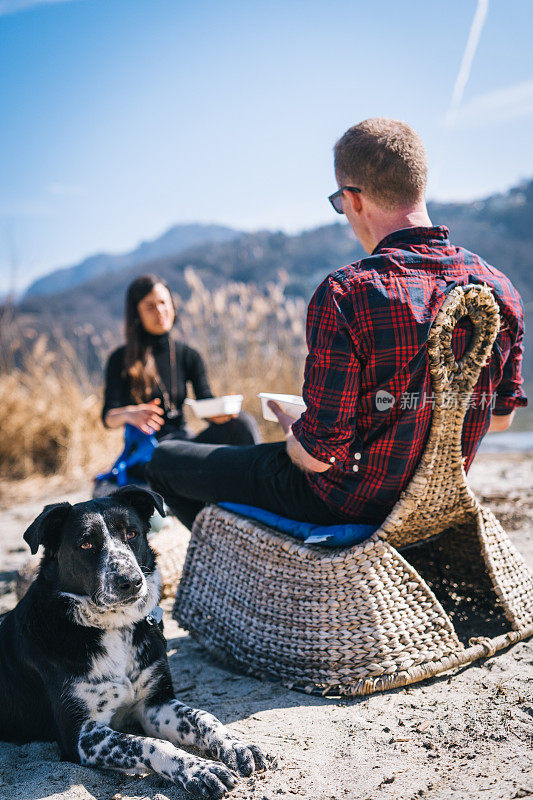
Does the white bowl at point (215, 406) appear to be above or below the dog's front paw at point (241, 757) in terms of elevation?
above

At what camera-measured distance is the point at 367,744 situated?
1829 mm

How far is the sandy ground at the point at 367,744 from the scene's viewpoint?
1642 mm

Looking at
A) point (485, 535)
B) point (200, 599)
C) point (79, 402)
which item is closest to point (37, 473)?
point (79, 402)

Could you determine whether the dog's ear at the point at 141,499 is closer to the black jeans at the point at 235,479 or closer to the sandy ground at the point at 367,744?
the black jeans at the point at 235,479

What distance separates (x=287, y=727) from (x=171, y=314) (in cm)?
279

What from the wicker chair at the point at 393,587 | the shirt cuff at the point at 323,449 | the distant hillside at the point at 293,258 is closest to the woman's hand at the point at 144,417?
the wicker chair at the point at 393,587

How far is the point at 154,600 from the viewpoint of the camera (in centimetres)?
214

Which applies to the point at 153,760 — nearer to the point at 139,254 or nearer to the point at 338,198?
the point at 338,198

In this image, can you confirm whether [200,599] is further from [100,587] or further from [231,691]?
[100,587]

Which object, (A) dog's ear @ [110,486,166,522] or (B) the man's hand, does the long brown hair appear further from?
(A) dog's ear @ [110,486,166,522]

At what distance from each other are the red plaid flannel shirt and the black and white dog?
0.70m

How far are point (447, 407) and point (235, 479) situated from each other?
894 mm

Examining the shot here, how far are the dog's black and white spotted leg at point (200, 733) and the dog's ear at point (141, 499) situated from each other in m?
0.61

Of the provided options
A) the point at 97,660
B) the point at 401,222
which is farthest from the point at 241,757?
the point at 401,222
